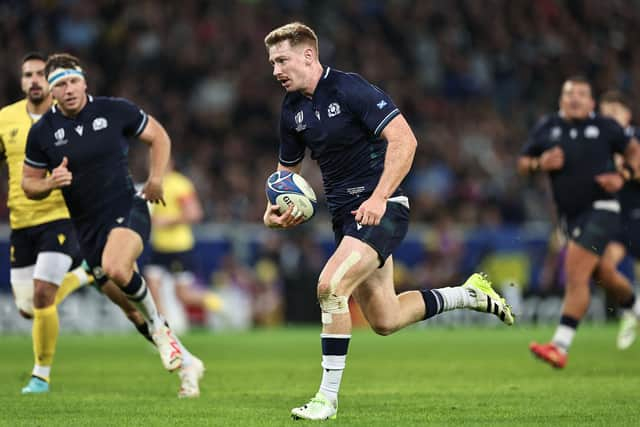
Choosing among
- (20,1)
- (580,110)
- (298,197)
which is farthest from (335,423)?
→ (20,1)

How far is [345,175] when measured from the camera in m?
8.27

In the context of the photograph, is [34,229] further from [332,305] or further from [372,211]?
[372,211]

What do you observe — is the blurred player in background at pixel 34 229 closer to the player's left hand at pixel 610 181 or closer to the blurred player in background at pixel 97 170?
the blurred player in background at pixel 97 170

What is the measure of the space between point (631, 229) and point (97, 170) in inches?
326

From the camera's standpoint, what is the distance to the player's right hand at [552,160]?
1244 centimetres

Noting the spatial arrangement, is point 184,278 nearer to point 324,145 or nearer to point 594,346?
point 594,346

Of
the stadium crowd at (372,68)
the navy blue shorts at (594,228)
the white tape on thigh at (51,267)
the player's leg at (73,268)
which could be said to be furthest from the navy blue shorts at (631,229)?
the white tape on thigh at (51,267)

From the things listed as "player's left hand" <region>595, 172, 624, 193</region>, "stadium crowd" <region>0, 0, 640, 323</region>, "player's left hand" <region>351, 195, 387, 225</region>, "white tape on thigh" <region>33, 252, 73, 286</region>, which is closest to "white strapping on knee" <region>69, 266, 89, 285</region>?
"white tape on thigh" <region>33, 252, 73, 286</region>

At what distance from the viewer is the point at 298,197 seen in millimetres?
8086

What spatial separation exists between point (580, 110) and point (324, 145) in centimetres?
518

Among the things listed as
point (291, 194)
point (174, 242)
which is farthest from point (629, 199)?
point (291, 194)

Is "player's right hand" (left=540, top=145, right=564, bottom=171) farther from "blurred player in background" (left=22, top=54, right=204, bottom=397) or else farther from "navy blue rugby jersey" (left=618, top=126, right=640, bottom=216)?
"blurred player in background" (left=22, top=54, right=204, bottom=397)

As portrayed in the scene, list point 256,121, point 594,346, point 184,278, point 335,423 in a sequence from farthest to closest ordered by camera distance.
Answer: point 256,121, point 184,278, point 594,346, point 335,423

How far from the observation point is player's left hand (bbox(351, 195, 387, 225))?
7.63 metres
